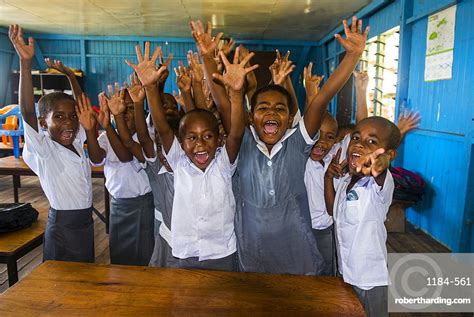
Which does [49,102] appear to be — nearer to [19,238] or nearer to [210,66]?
[19,238]

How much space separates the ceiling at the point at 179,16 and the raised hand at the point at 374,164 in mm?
4659

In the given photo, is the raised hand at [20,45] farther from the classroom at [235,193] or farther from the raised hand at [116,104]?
the raised hand at [116,104]

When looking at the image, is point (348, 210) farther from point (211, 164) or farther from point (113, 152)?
point (113, 152)

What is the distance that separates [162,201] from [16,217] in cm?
87

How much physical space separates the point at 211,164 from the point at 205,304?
0.62 meters

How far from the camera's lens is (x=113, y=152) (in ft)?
6.77

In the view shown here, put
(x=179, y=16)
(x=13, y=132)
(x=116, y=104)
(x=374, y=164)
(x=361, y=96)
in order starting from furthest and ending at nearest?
(x=179, y=16) < (x=13, y=132) < (x=361, y=96) < (x=116, y=104) < (x=374, y=164)

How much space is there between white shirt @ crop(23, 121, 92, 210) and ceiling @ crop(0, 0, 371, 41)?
4229 mm

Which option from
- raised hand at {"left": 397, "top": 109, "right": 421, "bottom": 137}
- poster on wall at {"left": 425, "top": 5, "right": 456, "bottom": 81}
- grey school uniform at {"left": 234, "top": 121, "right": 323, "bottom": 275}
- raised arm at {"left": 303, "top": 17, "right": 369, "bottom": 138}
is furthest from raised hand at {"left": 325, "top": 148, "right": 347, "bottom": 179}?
poster on wall at {"left": 425, "top": 5, "right": 456, "bottom": 81}

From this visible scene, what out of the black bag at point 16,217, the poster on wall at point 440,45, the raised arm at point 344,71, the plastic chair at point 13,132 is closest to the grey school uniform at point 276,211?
the raised arm at point 344,71

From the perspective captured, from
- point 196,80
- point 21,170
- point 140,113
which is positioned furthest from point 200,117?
point 21,170

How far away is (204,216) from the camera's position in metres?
1.49

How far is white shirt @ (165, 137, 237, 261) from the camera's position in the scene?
1.49 metres

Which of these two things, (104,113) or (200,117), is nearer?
(200,117)
